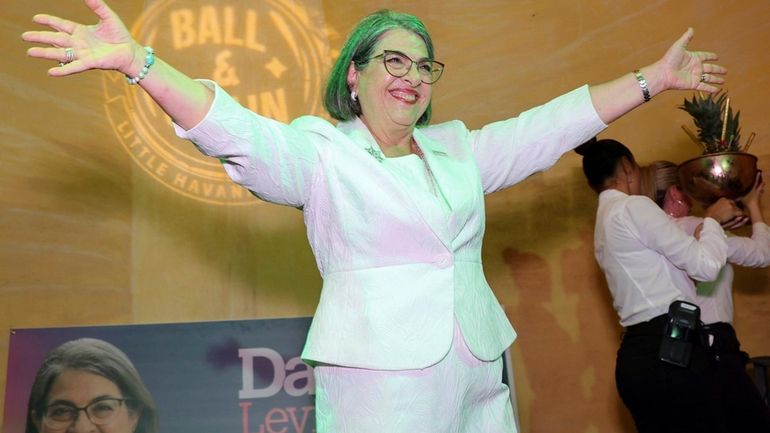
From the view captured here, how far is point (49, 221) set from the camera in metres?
3.14

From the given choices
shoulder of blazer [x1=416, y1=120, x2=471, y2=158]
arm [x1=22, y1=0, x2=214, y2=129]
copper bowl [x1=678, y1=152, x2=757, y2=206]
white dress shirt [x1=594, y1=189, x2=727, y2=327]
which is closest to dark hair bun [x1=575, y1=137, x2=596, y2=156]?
white dress shirt [x1=594, y1=189, x2=727, y2=327]

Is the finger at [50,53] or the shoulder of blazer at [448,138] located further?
the shoulder of blazer at [448,138]

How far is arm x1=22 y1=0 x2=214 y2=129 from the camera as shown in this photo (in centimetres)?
108

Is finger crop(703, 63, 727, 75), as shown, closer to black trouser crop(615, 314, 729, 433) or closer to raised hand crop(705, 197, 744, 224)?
black trouser crop(615, 314, 729, 433)

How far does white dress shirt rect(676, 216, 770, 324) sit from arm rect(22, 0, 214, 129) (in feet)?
7.16

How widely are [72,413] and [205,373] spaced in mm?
475

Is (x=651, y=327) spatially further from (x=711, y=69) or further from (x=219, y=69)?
(x=219, y=69)

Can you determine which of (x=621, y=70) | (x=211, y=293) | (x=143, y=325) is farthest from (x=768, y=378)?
(x=143, y=325)

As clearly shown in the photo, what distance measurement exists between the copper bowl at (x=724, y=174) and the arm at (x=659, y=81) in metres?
1.10

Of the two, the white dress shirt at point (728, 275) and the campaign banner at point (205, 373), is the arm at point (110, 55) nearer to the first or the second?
the campaign banner at point (205, 373)

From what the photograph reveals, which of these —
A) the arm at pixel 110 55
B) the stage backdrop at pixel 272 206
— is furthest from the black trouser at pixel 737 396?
the arm at pixel 110 55

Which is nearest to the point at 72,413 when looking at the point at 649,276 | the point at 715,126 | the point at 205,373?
the point at 205,373

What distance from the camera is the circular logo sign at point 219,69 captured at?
3.31 metres

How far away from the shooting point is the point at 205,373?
119 inches
